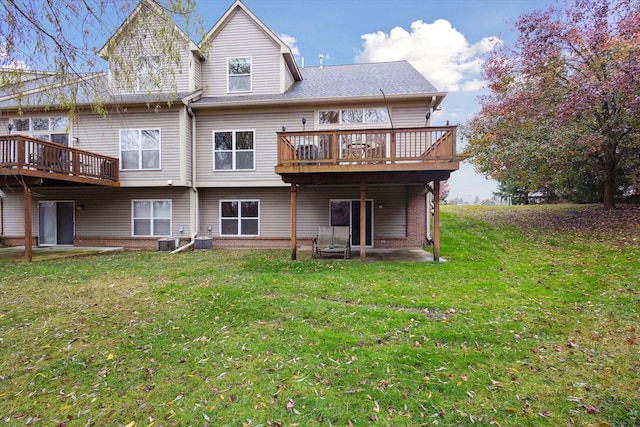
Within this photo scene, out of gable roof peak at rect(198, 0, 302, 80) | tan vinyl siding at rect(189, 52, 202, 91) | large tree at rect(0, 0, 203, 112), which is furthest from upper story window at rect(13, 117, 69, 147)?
large tree at rect(0, 0, 203, 112)

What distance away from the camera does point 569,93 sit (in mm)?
11398

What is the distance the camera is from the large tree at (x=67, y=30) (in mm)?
4387

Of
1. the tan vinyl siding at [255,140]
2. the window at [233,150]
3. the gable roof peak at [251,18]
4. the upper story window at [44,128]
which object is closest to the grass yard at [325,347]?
the tan vinyl siding at [255,140]

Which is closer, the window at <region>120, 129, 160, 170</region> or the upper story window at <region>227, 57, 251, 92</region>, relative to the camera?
the window at <region>120, 129, 160, 170</region>

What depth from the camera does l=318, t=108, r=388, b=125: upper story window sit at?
11648 mm

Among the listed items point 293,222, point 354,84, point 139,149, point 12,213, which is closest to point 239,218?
point 293,222

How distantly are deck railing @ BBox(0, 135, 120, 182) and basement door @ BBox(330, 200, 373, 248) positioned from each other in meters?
8.71

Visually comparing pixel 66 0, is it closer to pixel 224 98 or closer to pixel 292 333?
pixel 292 333

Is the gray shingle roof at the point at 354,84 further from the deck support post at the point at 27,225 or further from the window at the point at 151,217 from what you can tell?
the deck support post at the point at 27,225

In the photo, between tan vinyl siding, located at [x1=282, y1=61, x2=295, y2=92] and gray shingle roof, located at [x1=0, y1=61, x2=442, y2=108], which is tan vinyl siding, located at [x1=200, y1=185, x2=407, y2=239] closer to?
gray shingle roof, located at [x1=0, y1=61, x2=442, y2=108]

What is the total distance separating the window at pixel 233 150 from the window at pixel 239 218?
1467 mm

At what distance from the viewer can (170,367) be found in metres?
3.46

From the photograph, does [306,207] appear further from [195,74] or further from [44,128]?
[44,128]

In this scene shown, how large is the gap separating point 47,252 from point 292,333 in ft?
39.9
